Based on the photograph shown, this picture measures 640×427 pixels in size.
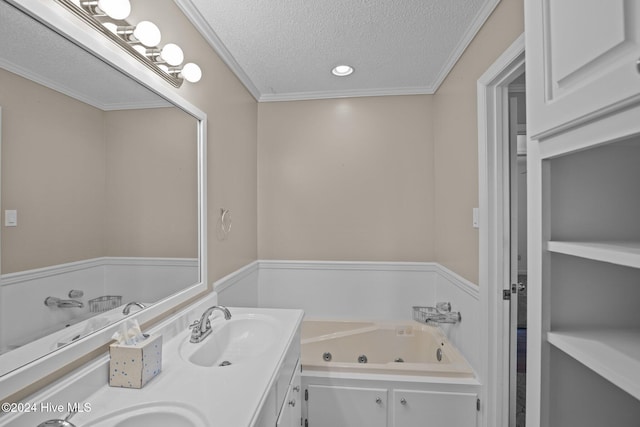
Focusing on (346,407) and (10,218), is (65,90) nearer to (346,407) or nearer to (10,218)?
(10,218)

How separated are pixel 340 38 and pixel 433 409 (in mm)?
2385

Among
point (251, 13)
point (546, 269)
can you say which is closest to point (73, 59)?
point (251, 13)

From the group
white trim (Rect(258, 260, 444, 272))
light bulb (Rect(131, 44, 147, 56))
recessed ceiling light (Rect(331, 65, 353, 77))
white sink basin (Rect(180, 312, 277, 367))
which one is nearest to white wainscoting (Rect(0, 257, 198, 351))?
white sink basin (Rect(180, 312, 277, 367))

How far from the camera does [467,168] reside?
76.2 inches

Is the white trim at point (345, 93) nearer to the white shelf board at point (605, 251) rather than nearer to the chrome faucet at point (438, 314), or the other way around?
the chrome faucet at point (438, 314)

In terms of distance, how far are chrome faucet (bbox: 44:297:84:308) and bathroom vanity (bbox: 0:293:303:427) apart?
0.20m

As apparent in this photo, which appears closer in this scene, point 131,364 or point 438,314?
point 131,364

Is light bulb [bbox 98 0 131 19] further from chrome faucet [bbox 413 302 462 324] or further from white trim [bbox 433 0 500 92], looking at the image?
chrome faucet [bbox 413 302 462 324]

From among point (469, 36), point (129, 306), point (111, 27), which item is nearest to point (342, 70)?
point (469, 36)

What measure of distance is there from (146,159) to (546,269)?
148cm

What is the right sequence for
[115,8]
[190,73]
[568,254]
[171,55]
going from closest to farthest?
[568,254]
[115,8]
[171,55]
[190,73]

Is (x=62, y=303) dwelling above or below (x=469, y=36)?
below

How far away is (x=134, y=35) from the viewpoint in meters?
1.12

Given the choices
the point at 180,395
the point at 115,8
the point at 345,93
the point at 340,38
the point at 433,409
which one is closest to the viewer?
the point at 180,395
